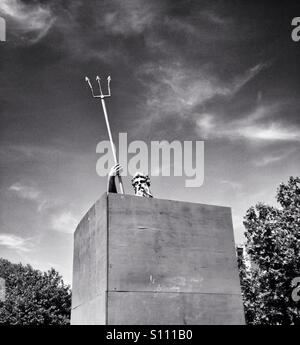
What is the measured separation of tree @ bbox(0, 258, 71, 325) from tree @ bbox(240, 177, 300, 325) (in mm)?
20353

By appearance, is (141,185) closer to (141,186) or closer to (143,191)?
(141,186)

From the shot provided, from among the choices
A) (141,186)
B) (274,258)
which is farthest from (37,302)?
(141,186)

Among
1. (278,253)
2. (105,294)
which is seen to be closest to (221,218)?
(105,294)

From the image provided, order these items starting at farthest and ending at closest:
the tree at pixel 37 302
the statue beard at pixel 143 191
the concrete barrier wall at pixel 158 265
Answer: the tree at pixel 37 302 < the statue beard at pixel 143 191 < the concrete barrier wall at pixel 158 265

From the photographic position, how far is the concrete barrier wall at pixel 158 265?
5129 mm

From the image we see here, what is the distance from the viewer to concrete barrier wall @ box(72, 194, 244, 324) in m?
5.13

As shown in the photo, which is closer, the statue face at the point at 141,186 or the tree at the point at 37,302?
the statue face at the point at 141,186

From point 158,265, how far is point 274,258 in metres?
20.0

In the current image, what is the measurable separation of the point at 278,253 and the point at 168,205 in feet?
64.7

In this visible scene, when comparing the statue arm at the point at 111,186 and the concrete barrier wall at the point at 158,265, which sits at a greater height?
the statue arm at the point at 111,186

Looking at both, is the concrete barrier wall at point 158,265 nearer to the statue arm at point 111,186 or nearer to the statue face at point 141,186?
the statue arm at point 111,186

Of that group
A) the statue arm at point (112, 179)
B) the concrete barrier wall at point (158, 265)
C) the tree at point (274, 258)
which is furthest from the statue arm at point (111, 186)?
the tree at point (274, 258)

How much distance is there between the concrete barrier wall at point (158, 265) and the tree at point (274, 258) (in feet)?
59.7
